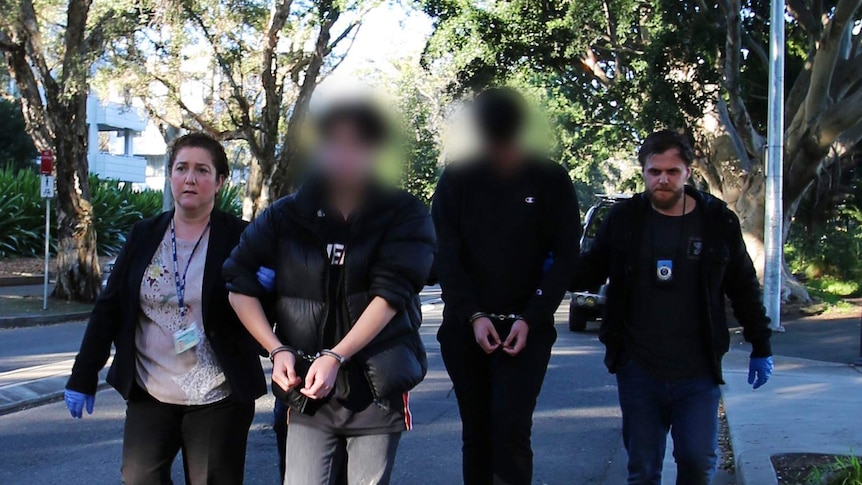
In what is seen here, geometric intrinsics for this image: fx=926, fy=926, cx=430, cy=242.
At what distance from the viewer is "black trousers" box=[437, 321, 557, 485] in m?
3.89

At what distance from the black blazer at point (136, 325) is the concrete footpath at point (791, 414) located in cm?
315

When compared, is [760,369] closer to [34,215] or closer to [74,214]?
[74,214]

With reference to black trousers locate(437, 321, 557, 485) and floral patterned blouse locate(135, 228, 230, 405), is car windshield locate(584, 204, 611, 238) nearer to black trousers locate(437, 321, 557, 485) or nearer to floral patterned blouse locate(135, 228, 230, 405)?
black trousers locate(437, 321, 557, 485)

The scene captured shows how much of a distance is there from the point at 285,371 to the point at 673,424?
6.23ft

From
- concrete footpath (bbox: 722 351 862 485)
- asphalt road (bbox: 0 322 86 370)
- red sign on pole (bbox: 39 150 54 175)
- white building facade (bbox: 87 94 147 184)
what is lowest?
asphalt road (bbox: 0 322 86 370)

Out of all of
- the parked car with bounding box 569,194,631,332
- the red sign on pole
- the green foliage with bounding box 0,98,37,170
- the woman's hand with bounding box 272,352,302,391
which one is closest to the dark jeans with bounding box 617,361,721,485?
the woman's hand with bounding box 272,352,302,391

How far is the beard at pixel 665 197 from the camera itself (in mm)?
4070

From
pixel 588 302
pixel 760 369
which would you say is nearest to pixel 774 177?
pixel 588 302

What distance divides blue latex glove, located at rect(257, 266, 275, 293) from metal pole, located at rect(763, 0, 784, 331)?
13128mm

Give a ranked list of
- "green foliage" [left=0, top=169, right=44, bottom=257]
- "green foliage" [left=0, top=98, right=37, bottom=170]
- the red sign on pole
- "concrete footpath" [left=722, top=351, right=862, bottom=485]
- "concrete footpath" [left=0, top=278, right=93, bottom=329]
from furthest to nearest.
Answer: "green foliage" [left=0, top=98, right=37, bottom=170], "green foliage" [left=0, top=169, right=44, bottom=257], the red sign on pole, "concrete footpath" [left=0, top=278, right=93, bottom=329], "concrete footpath" [left=722, top=351, right=862, bottom=485]

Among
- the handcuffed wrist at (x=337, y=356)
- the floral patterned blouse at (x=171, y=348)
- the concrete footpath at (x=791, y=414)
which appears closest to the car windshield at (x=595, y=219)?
the concrete footpath at (x=791, y=414)

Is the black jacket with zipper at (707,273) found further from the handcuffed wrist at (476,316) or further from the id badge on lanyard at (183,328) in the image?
the id badge on lanyard at (183,328)

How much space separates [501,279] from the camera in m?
4.02

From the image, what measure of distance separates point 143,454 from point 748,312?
2683mm
